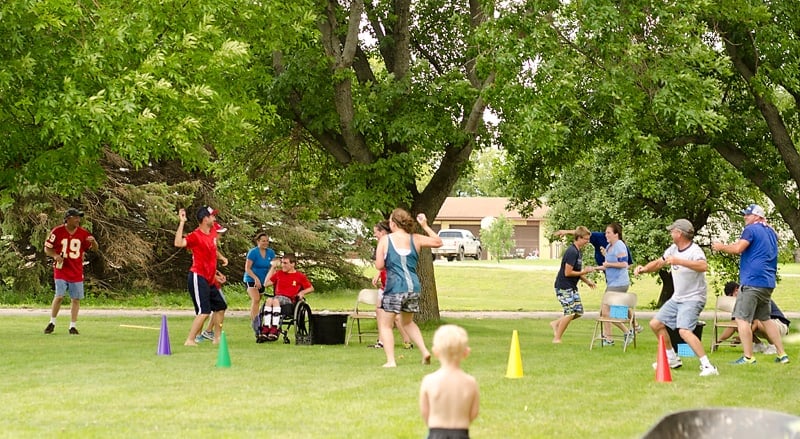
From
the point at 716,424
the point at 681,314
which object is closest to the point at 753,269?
the point at 681,314

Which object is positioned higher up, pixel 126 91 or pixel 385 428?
pixel 126 91

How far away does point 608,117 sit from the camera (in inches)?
766

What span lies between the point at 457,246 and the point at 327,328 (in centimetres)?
4946

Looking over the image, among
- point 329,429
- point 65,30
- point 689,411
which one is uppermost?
point 65,30

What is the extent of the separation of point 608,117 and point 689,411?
50.4ft

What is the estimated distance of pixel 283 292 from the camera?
677 inches

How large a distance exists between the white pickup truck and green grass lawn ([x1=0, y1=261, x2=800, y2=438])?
4703 centimetres

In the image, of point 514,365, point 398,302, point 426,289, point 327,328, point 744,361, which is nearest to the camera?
point 514,365

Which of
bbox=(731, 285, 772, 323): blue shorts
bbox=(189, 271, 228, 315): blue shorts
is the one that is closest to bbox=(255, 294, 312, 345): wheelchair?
bbox=(189, 271, 228, 315): blue shorts

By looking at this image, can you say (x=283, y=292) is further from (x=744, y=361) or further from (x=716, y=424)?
(x=716, y=424)

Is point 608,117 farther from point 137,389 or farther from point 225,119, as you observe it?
point 137,389

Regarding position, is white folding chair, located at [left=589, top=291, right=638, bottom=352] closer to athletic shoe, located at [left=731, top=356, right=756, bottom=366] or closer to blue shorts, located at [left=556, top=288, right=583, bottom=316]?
blue shorts, located at [left=556, top=288, right=583, bottom=316]

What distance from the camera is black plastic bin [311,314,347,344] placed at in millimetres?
16797

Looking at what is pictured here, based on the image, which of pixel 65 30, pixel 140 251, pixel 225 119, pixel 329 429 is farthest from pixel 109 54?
pixel 140 251
